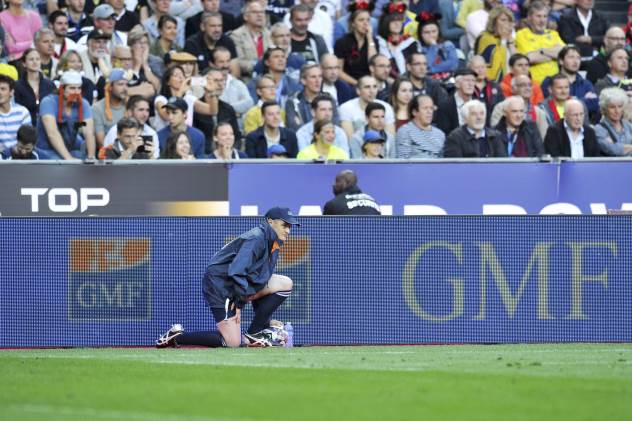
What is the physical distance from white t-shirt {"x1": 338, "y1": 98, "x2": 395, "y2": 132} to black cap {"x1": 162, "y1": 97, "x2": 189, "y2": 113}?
2100mm

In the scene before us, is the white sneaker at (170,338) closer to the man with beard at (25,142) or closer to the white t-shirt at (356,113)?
the man with beard at (25,142)

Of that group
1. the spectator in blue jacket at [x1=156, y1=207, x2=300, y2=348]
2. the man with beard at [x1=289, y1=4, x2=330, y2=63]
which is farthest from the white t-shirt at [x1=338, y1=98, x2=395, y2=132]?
the spectator in blue jacket at [x1=156, y1=207, x2=300, y2=348]

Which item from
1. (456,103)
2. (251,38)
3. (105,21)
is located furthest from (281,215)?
(251,38)

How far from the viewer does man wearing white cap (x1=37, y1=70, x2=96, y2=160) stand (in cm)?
1766

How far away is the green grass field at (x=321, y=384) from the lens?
9.44m

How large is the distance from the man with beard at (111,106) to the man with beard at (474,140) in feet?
13.5

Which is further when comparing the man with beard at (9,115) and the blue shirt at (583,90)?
the blue shirt at (583,90)

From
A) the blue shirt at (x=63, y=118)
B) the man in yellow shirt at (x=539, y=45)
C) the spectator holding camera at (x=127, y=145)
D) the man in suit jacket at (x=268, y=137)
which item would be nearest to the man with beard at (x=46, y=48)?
the blue shirt at (x=63, y=118)

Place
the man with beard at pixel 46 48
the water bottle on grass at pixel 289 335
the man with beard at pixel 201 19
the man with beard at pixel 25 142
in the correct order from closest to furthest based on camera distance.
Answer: the water bottle on grass at pixel 289 335 → the man with beard at pixel 25 142 → the man with beard at pixel 46 48 → the man with beard at pixel 201 19

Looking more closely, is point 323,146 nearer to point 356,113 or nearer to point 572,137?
point 356,113

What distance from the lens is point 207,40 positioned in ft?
66.5

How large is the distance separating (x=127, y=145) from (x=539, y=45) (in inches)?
283

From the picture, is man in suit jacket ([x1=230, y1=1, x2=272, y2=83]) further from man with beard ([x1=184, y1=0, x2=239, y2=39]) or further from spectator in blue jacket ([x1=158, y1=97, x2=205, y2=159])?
spectator in blue jacket ([x1=158, y1=97, x2=205, y2=159])

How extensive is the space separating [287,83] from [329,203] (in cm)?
460
